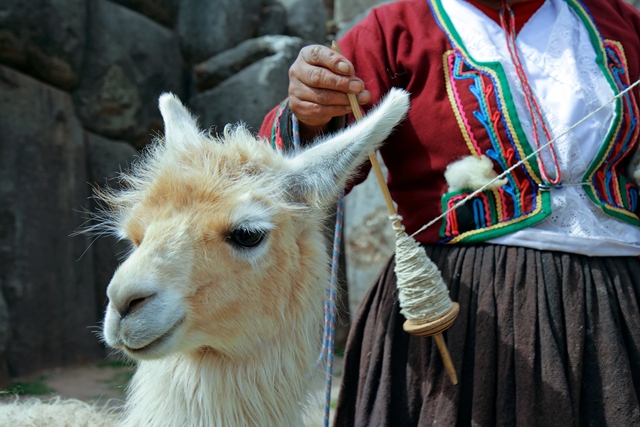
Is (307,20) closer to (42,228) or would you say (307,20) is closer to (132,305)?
(42,228)

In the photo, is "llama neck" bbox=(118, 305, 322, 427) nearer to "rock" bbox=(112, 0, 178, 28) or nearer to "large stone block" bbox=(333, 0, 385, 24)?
"large stone block" bbox=(333, 0, 385, 24)

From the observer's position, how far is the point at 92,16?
230 inches

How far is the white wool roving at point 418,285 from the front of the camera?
4.29ft

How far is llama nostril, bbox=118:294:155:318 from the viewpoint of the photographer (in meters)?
1.20

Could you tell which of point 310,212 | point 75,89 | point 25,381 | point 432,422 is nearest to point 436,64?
point 310,212

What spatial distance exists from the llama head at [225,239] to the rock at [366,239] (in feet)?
11.0

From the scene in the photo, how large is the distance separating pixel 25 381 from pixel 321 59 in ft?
14.7

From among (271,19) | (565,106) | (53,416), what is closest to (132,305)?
(53,416)

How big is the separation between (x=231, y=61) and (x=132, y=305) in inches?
232

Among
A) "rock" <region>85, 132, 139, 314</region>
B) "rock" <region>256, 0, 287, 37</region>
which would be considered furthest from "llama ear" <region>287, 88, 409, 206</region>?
"rock" <region>256, 0, 287, 37</region>

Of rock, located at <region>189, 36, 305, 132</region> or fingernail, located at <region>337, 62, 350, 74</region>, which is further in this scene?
rock, located at <region>189, 36, 305, 132</region>

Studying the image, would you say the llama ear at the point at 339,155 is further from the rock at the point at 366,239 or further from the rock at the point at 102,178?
the rock at the point at 102,178

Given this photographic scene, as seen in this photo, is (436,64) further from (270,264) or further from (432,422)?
(432,422)

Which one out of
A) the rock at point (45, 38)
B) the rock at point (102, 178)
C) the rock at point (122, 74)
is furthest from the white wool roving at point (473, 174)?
the rock at point (122, 74)
